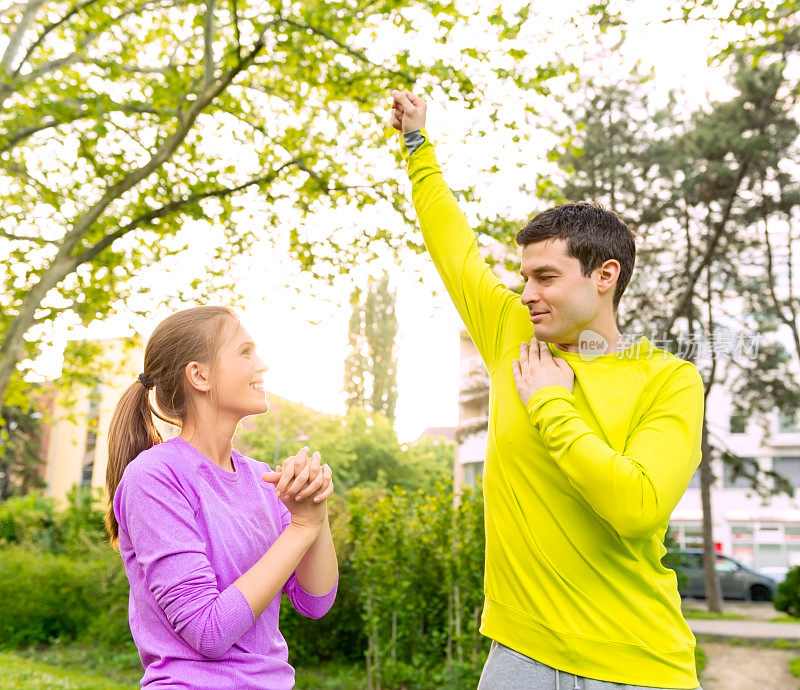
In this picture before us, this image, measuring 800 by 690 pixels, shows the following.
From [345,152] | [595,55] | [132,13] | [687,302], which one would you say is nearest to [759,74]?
[595,55]

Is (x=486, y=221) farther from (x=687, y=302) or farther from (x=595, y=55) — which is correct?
(x=687, y=302)

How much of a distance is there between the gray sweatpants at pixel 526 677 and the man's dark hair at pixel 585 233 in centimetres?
96

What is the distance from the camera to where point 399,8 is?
7.70 m

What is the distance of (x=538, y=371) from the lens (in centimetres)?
191

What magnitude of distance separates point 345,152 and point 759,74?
11.5 metres

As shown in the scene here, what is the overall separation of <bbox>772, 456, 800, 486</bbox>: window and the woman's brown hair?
37.1 m

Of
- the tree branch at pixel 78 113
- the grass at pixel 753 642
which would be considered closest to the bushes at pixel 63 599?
the tree branch at pixel 78 113

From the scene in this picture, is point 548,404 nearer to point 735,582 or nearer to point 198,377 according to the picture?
point 198,377

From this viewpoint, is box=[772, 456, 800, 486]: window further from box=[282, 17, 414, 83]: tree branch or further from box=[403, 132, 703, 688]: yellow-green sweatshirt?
box=[403, 132, 703, 688]: yellow-green sweatshirt

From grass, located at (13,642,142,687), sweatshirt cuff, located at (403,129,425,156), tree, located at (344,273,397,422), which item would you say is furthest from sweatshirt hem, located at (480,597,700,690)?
tree, located at (344,273,397,422)

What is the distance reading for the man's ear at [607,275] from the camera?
2.02 metres

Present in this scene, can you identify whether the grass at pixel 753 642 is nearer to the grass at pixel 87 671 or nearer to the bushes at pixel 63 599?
the grass at pixel 87 671

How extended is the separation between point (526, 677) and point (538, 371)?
0.71 metres

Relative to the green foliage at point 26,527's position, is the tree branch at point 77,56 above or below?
above
